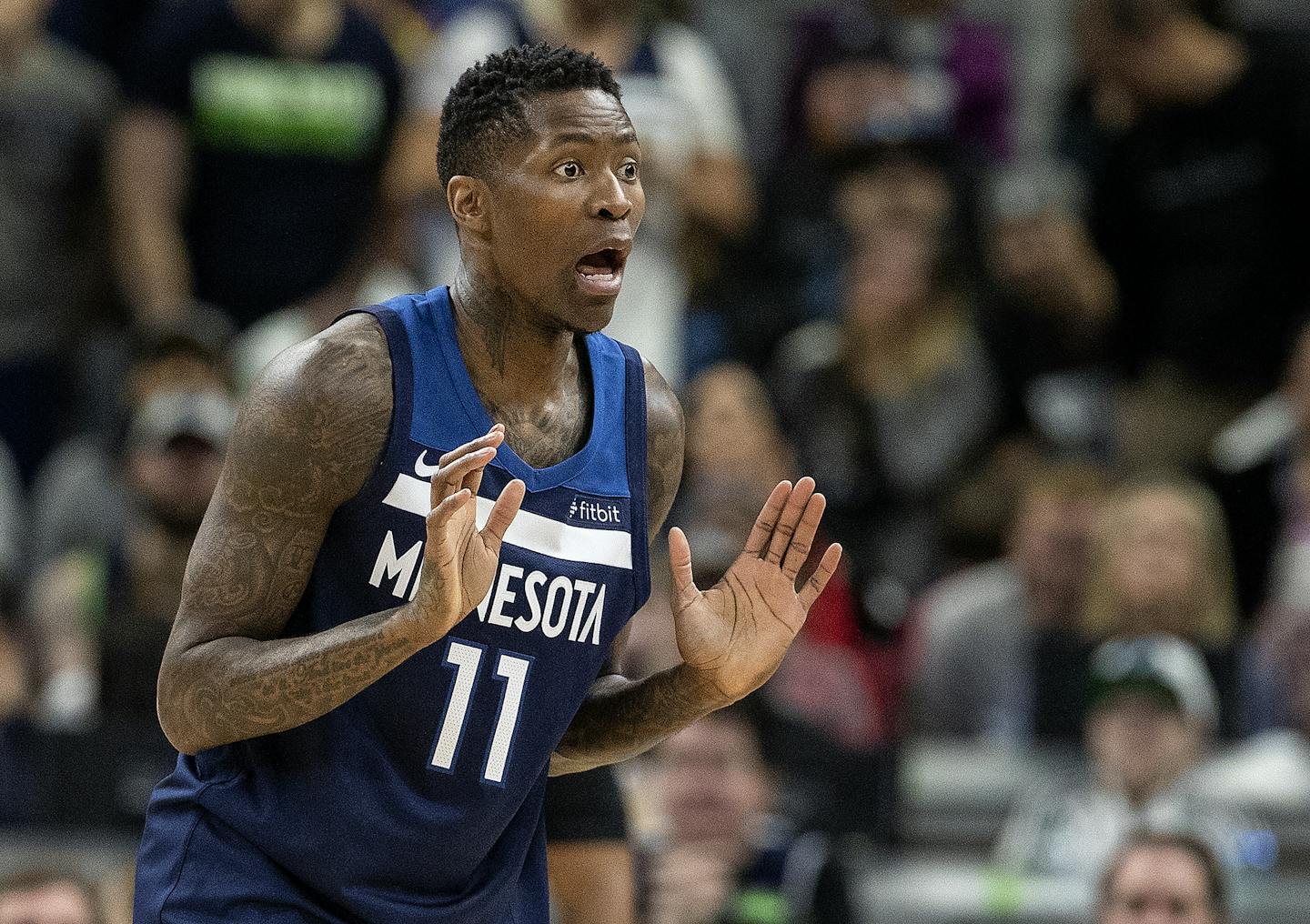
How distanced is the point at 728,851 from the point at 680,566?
2767mm

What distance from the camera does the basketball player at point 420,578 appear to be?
3057 mm

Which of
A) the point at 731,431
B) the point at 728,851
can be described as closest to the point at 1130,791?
the point at 728,851

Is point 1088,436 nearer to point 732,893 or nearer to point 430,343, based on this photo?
point 732,893

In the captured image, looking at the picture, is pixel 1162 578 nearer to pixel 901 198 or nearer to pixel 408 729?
pixel 901 198

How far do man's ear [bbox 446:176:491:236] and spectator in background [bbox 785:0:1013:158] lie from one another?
4761 mm

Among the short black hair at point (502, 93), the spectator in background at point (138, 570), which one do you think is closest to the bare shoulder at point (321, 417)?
the short black hair at point (502, 93)

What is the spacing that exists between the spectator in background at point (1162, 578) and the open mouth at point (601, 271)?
3809mm

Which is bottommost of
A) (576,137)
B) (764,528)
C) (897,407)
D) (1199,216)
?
(764,528)

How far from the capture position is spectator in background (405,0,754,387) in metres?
7.20

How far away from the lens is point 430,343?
10.6ft

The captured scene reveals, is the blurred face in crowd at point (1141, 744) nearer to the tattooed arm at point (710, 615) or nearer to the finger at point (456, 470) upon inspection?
the tattooed arm at point (710, 615)

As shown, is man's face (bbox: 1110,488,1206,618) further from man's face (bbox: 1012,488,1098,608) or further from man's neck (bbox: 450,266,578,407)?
man's neck (bbox: 450,266,578,407)

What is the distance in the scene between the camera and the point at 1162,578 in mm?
6656

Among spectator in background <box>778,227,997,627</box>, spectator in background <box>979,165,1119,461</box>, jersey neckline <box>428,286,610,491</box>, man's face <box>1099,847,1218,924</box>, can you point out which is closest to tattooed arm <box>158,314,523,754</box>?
jersey neckline <box>428,286,610,491</box>
